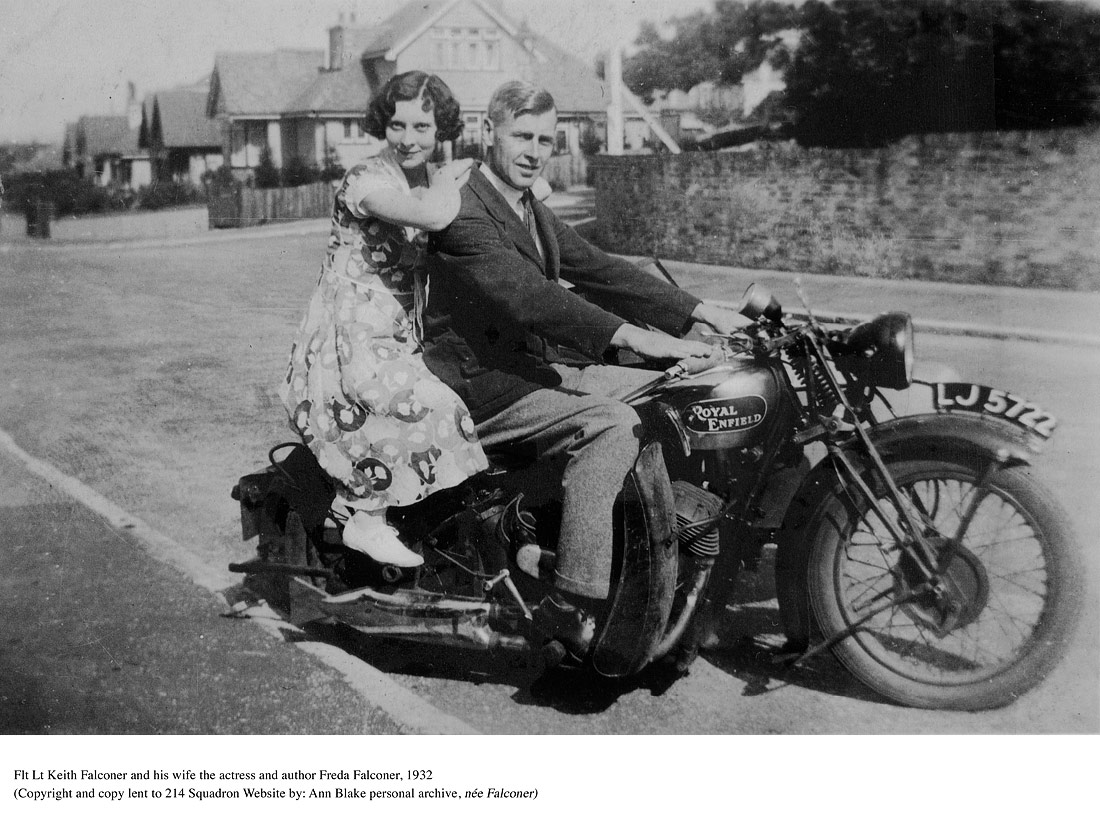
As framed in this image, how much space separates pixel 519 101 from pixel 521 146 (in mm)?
133

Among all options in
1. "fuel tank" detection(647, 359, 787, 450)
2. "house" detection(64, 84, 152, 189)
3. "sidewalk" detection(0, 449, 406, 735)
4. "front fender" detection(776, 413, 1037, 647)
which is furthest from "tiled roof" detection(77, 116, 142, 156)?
"front fender" detection(776, 413, 1037, 647)

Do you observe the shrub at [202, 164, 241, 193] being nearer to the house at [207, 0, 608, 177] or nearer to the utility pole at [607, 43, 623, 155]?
the utility pole at [607, 43, 623, 155]

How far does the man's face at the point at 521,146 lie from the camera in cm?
328

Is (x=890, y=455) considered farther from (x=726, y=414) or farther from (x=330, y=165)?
(x=330, y=165)

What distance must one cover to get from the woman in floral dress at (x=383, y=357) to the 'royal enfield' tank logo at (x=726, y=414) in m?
0.69

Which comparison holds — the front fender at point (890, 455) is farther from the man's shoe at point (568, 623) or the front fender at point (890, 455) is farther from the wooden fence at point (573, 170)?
the wooden fence at point (573, 170)

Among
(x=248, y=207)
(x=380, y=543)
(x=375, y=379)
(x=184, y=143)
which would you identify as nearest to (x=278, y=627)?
(x=380, y=543)

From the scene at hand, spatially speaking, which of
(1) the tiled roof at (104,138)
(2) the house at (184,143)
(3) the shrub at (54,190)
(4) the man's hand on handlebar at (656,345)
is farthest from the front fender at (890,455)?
(2) the house at (184,143)

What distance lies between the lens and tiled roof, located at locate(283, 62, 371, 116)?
6.39 metres

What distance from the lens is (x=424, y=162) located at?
346 centimetres

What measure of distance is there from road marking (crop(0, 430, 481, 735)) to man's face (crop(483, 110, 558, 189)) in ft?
5.45

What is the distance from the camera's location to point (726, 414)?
3152 mm
